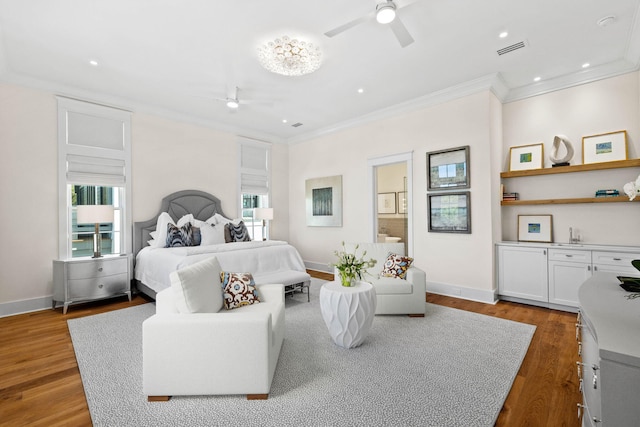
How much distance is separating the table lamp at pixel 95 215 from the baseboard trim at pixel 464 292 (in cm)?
484

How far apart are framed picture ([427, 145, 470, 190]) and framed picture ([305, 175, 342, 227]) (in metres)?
1.94

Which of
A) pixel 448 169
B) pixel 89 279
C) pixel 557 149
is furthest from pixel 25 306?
pixel 557 149

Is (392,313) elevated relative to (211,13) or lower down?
lower down

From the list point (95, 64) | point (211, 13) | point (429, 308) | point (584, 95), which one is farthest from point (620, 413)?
point (95, 64)

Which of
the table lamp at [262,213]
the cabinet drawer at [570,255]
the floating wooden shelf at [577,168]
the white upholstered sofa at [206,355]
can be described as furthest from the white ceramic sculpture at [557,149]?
the table lamp at [262,213]

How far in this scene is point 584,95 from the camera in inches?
153

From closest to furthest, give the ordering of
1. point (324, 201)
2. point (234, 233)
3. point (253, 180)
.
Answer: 1. point (234, 233)
2. point (324, 201)
3. point (253, 180)

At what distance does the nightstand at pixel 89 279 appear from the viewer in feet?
12.4

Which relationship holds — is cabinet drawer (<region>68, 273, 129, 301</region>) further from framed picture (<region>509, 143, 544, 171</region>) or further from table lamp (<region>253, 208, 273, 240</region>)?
framed picture (<region>509, 143, 544, 171</region>)

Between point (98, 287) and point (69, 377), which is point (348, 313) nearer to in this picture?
point (69, 377)

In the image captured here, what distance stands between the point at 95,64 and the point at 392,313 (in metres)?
4.72

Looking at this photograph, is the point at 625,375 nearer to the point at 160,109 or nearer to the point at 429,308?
the point at 429,308

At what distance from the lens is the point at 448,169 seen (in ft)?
14.6

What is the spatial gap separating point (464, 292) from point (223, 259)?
3.48 m
